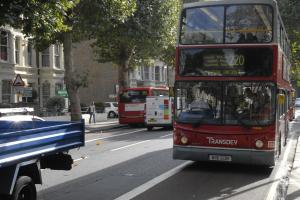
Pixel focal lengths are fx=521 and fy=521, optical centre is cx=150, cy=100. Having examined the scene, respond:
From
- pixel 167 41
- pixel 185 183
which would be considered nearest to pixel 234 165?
pixel 185 183

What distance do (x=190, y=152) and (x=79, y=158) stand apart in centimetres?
451

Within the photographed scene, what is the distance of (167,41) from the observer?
1452 inches

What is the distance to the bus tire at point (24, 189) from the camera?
21.8 ft

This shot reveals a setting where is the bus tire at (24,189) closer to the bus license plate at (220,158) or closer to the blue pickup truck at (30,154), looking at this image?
the blue pickup truck at (30,154)

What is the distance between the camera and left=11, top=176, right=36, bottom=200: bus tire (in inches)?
→ 262

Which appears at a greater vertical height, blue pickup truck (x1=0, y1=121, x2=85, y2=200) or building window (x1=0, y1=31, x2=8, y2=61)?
building window (x1=0, y1=31, x2=8, y2=61)

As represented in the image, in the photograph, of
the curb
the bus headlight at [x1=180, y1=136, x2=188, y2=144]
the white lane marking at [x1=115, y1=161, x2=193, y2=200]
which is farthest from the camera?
the bus headlight at [x1=180, y1=136, x2=188, y2=144]

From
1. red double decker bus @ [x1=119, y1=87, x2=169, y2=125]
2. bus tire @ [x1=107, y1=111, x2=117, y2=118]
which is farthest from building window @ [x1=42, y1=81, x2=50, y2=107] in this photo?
red double decker bus @ [x1=119, y1=87, x2=169, y2=125]

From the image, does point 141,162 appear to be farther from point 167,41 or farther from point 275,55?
point 167,41

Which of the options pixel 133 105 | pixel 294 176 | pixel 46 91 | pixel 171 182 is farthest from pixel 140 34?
pixel 171 182

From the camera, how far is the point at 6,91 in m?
38.0

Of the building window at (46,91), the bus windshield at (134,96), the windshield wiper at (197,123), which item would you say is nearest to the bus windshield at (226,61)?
the windshield wiper at (197,123)

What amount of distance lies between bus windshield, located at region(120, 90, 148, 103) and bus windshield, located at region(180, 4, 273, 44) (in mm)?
20915

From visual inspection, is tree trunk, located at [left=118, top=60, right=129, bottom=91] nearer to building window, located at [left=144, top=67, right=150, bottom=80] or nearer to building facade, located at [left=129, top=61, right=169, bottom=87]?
building facade, located at [left=129, top=61, right=169, bottom=87]
